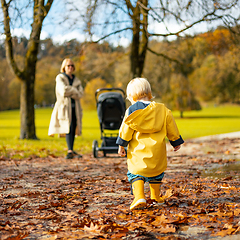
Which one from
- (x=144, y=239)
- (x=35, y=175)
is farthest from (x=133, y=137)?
(x=35, y=175)

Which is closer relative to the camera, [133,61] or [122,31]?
[122,31]

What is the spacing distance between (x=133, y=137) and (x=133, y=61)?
852cm

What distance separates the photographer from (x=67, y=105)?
737 centimetres

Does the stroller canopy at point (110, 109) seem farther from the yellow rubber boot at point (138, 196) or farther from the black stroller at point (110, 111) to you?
the yellow rubber boot at point (138, 196)

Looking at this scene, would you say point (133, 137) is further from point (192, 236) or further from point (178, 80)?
point (178, 80)

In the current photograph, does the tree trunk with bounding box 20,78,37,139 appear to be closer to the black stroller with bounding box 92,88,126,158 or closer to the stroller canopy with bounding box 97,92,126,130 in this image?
the black stroller with bounding box 92,88,126,158

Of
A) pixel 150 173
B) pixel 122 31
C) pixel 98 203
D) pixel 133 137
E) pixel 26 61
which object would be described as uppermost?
pixel 122 31

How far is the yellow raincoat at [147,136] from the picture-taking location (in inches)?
141

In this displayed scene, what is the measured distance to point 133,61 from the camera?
11945 millimetres

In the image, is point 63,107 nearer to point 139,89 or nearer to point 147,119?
point 139,89

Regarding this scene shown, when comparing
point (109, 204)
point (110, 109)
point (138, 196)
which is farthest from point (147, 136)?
point (110, 109)

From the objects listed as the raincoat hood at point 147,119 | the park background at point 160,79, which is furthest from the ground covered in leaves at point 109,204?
the park background at point 160,79

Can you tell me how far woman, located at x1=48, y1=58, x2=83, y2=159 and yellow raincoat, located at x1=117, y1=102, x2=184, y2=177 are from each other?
12.4 ft

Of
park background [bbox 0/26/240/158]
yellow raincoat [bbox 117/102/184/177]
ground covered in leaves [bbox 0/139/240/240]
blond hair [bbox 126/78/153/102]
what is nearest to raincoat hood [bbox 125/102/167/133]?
yellow raincoat [bbox 117/102/184/177]
